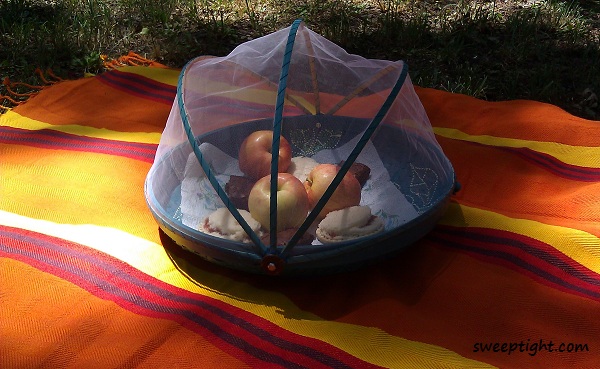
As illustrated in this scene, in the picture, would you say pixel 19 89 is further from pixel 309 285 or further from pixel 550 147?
pixel 550 147

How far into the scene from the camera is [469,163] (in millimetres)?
2125

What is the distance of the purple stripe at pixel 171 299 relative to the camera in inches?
54.5

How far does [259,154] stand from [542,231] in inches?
31.6

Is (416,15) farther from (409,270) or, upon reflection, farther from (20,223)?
(20,223)

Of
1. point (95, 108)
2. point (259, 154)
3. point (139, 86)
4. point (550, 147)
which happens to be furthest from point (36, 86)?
point (550, 147)

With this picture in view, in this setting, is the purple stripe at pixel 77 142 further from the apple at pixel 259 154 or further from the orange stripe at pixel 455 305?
the orange stripe at pixel 455 305

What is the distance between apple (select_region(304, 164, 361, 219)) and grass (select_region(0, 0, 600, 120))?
56.9 inches

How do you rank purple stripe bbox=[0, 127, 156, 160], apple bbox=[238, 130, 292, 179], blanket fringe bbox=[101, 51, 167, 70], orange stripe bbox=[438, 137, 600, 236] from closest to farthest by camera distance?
apple bbox=[238, 130, 292, 179], orange stripe bbox=[438, 137, 600, 236], purple stripe bbox=[0, 127, 156, 160], blanket fringe bbox=[101, 51, 167, 70]

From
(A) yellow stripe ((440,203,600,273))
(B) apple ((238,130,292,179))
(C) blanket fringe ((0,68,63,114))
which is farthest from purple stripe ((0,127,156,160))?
(A) yellow stripe ((440,203,600,273))

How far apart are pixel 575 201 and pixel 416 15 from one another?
203 cm

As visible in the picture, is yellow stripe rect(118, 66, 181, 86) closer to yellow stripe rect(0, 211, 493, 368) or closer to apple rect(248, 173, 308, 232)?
yellow stripe rect(0, 211, 493, 368)

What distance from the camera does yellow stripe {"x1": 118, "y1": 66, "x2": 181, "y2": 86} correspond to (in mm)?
2747

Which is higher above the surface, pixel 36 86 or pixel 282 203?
pixel 282 203

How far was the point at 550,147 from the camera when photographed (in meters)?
2.20
